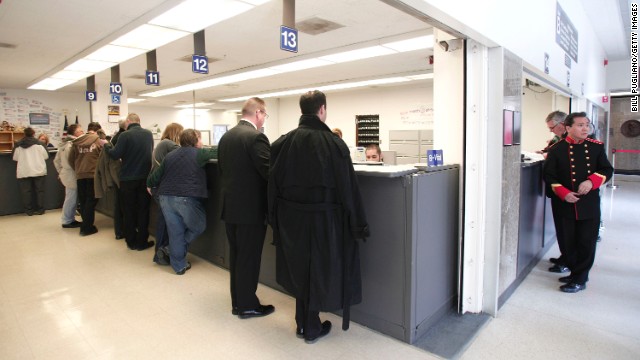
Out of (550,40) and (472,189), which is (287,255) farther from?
(550,40)

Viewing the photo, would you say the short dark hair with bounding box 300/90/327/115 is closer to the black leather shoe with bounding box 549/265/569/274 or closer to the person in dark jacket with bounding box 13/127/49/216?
the black leather shoe with bounding box 549/265/569/274

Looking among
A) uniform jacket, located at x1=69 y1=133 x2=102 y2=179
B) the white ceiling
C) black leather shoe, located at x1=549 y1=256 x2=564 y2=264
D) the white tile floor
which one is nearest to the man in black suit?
the white tile floor

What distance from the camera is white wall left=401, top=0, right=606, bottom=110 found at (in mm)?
2103

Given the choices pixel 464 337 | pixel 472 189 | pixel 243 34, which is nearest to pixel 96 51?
pixel 243 34

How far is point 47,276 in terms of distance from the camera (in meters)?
3.46

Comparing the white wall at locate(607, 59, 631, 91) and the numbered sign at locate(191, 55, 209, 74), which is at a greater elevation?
the white wall at locate(607, 59, 631, 91)

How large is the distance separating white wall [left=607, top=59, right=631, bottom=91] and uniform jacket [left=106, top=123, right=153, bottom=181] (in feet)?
32.7

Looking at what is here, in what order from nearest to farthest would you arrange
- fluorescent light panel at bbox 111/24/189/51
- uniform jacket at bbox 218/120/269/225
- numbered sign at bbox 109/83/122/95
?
uniform jacket at bbox 218/120/269/225 < fluorescent light panel at bbox 111/24/189/51 < numbered sign at bbox 109/83/122/95

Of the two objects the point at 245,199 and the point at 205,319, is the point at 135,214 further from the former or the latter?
the point at 245,199

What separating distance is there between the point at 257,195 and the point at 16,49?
199 inches

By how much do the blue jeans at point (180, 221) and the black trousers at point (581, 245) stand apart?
129 inches

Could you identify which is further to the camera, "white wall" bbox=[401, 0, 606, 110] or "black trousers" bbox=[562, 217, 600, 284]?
"black trousers" bbox=[562, 217, 600, 284]

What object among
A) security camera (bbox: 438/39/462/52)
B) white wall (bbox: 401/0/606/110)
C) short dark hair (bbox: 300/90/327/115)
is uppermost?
white wall (bbox: 401/0/606/110)

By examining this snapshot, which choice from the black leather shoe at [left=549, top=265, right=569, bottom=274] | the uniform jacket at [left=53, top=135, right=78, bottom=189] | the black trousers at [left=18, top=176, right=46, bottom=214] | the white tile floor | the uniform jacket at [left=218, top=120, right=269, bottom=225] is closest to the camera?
the white tile floor
